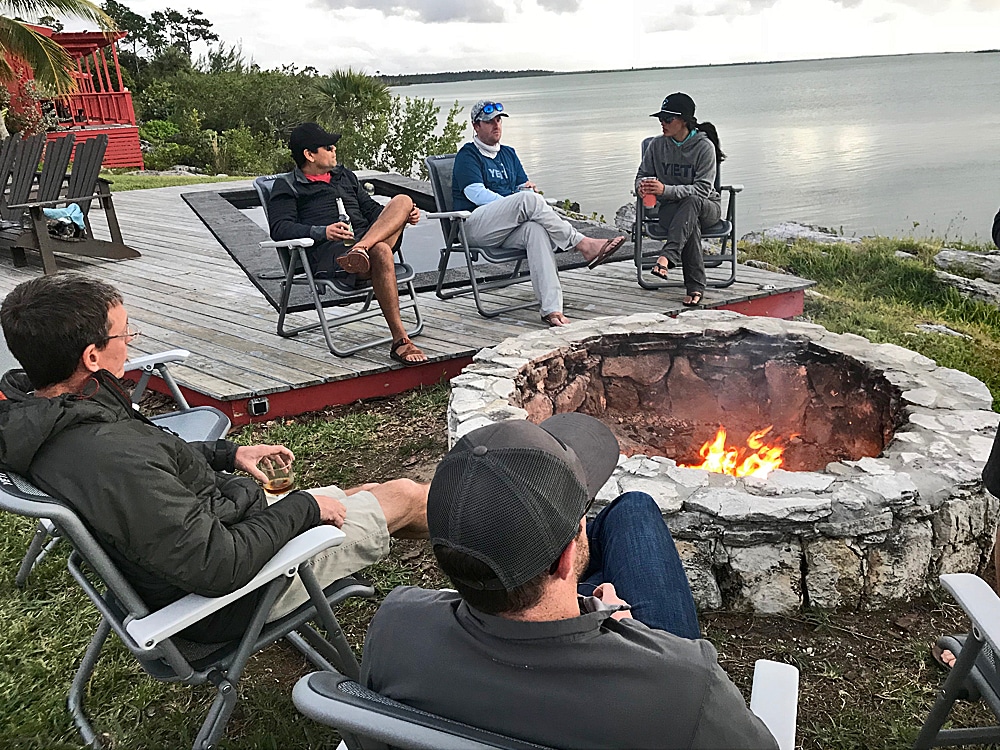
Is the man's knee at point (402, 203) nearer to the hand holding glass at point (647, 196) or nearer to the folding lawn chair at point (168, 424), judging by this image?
the hand holding glass at point (647, 196)

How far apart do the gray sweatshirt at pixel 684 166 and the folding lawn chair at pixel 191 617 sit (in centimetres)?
361

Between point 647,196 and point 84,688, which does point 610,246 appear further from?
point 84,688

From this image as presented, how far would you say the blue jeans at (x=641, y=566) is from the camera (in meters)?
1.57

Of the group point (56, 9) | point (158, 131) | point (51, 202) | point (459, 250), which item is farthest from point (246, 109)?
point (459, 250)

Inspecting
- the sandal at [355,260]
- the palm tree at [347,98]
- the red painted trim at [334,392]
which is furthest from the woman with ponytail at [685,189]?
the palm tree at [347,98]

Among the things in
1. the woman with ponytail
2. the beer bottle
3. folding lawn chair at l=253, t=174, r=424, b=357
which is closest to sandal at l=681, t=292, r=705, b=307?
the woman with ponytail

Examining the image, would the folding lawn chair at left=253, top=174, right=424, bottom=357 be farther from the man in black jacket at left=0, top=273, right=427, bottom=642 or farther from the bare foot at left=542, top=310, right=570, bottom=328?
the man in black jacket at left=0, top=273, right=427, bottom=642

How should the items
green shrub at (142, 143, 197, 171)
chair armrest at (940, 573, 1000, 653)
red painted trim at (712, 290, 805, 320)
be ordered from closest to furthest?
chair armrest at (940, 573, 1000, 653) < red painted trim at (712, 290, 805, 320) < green shrub at (142, 143, 197, 171)

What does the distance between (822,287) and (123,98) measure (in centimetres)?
1700

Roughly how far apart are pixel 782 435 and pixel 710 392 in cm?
36

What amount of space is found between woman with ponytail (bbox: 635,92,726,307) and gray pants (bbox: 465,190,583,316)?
0.61 metres

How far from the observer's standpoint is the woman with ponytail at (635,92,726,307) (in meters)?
4.82

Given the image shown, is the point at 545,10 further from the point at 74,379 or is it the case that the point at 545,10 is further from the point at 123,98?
the point at 74,379

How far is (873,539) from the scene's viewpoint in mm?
2211
